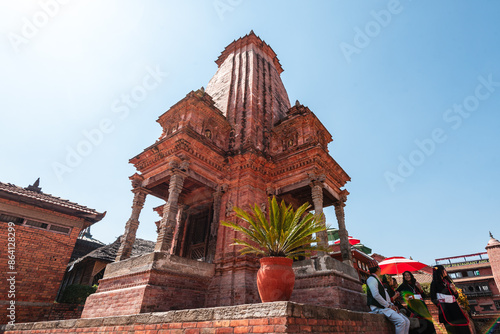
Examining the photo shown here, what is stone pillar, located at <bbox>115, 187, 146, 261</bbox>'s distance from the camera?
362 inches

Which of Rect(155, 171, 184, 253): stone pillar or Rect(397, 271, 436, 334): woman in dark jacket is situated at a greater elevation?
Rect(155, 171, 184, 253): stone pillar

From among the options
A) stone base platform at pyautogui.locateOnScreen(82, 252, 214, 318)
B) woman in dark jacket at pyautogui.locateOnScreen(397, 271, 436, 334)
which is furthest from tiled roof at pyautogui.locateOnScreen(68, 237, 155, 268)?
woman in dark jacket at pyautogui.locateOnScreen(397, 271, 436, 334)

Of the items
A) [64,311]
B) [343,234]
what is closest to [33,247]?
[64,311]

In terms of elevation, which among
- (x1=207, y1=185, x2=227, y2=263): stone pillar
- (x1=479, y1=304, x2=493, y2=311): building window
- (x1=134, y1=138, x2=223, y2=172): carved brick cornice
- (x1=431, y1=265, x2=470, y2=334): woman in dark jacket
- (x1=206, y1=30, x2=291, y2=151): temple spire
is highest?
(x1=206, y1=30, x2=291, y2=151): temple spire

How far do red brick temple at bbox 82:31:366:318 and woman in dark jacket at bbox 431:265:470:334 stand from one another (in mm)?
2476

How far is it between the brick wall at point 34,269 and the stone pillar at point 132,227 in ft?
15.0

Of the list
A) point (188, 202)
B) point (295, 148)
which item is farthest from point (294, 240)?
point (188, 202)

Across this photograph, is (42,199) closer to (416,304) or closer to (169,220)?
(169,220)

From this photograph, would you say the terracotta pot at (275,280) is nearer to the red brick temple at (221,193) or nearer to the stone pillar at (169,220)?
the red brick temple at (221,193)

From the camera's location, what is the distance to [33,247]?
11.1 metres

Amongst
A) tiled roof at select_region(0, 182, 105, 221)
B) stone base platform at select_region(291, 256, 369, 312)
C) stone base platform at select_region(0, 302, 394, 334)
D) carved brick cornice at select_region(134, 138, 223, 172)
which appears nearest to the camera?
stone base platform at select_region(0, 302, 394, 334)

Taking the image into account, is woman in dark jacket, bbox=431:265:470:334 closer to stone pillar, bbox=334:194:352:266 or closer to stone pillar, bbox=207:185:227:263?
stone pillar, bbox=334:194:352:266

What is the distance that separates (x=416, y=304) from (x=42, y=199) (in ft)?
48.5

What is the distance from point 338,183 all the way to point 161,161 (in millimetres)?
7794
